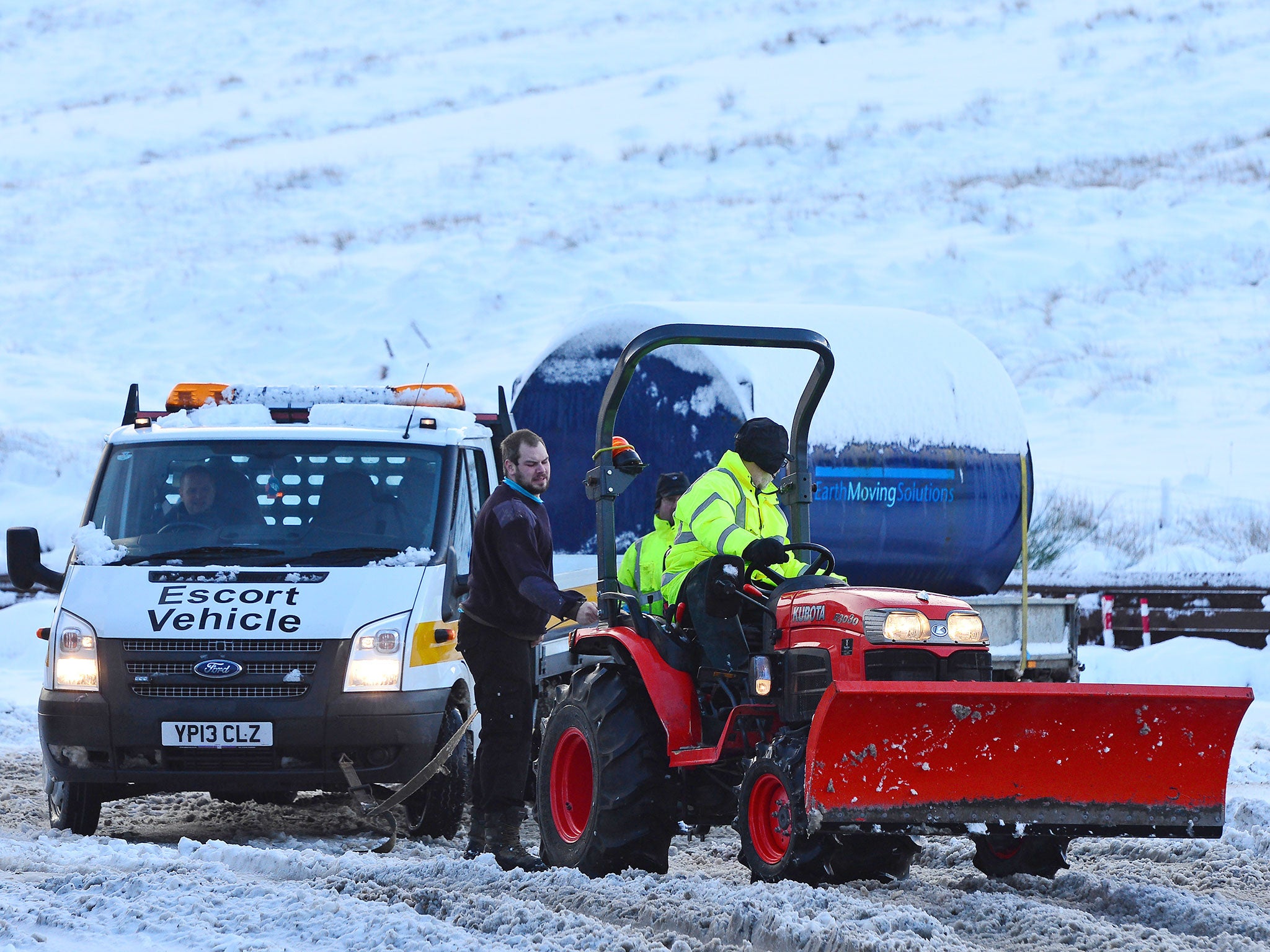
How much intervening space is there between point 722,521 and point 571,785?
1417mm

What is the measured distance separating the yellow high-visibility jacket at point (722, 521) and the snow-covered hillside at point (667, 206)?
17107 mm

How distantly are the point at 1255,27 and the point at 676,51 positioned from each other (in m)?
18.5

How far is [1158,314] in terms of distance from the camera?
35000mm

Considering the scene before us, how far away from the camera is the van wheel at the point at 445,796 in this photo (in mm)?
7770

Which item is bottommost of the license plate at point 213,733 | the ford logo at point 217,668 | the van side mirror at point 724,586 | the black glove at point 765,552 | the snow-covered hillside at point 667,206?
the license plate at point 213,733

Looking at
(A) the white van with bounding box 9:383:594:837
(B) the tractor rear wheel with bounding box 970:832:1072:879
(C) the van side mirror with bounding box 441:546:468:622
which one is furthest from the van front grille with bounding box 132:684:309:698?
(B) the tractor rear wheel with bounding box 970:832:1072:879

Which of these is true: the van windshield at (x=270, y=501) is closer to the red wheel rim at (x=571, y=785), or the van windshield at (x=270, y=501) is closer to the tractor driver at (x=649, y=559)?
the tractor driver at (x=649, y=559)

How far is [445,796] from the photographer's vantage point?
7801 millimetres

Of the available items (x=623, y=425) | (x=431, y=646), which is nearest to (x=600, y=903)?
(x=431, y=646)

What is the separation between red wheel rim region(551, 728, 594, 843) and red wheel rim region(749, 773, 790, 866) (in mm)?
1024

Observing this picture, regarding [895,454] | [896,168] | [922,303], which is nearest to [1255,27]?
[896,168]

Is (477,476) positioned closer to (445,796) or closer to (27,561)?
(445,796)

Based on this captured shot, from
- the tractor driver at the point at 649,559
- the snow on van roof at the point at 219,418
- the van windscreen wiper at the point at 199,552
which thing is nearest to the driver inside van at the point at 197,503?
the van windscreen wiper at the point at 199,552

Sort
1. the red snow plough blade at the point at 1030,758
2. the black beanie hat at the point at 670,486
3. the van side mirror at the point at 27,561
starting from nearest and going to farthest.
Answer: the red snow plough blade at the point at 1030,758, the van side mirror at the point at 27,561, the black beanie hat at the point at 670,486
